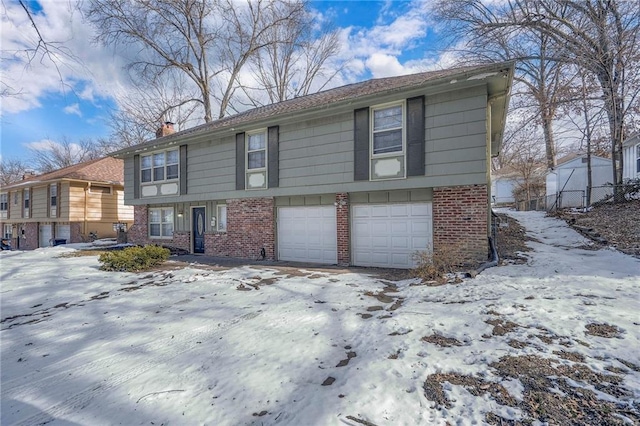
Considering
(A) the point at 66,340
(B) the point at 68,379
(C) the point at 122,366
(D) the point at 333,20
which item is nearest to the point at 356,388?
(C) the point at 122,366

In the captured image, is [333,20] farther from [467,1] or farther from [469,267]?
[469,267]

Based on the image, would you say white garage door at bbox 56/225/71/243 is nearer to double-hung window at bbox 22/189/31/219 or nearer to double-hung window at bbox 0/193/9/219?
double-hung window at bbox 22/189/31/219

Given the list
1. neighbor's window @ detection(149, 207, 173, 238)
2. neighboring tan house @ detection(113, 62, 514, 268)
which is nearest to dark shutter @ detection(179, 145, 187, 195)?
neighboring tan house @ detection(113, 62, 514, 268)

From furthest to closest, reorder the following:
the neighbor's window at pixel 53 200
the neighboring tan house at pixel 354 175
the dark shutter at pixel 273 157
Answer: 1. the neighbor's window at pixel 53 200
2. the dark shutter at pixel 273 157
3. the neighboring tan house at pixel 354 175

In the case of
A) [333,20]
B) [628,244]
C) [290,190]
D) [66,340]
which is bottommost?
[66,340]

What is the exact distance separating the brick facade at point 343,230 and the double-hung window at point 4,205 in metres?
28.9

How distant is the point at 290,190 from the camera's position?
396 inches

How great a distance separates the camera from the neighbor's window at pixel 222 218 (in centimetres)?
1209

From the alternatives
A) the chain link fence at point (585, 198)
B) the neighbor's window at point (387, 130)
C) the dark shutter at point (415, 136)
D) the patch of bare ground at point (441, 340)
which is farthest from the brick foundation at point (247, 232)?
the chain link fence at point (585, 198)

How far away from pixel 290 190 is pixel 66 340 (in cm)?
683

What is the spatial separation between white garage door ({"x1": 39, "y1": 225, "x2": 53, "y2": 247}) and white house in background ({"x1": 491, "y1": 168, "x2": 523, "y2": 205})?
41.2 metres

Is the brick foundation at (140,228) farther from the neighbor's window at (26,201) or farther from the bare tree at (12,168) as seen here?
the bare tree at (12,168)

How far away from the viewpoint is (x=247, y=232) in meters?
11.2

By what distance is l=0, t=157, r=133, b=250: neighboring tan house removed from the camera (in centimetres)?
1889
